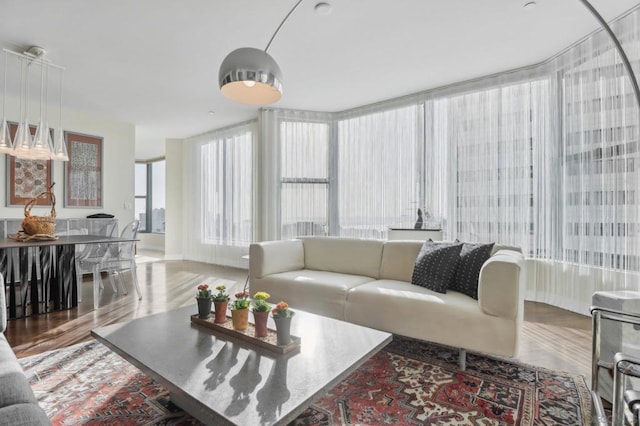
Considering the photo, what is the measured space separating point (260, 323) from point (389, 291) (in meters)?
1.14

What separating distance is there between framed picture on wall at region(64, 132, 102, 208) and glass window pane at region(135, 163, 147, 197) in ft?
12.4

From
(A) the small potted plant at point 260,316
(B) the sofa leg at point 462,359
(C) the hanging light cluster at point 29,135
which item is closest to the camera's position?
(A) the small potted plant at point 260,316

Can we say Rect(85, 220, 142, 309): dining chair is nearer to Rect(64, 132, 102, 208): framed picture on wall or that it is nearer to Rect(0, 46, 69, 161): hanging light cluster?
Rect(0, 46, 69, 161): hanging light cluster

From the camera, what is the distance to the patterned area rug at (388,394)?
158cm

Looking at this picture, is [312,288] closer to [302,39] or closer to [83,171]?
[302,39]

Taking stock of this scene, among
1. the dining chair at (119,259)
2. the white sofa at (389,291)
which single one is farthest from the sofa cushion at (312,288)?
the dining chair at (119,259)

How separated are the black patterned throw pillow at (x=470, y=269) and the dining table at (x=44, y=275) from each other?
3288mm

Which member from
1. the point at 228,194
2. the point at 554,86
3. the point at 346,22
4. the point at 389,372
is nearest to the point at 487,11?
the point at 346,22

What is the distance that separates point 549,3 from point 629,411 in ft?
9.46

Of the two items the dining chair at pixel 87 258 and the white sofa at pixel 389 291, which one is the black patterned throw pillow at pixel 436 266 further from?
the dining chair at pixel 87 258


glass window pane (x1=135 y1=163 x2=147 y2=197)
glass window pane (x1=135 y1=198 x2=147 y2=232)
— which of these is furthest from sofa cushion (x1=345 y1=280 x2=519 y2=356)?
glass window pane (x1=135 y1=163 x2=147 y2=197)

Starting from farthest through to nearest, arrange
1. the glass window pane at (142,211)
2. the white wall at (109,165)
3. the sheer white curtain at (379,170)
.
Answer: the glass window pane at (142,211)
the white wall at (109,165)
the sheer white curtain at (379,170)

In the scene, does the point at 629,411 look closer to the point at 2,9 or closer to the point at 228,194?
the point at 2,9

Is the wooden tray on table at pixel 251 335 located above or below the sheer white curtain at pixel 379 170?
below
